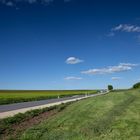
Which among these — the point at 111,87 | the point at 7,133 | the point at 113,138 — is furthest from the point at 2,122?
the point at 111,87

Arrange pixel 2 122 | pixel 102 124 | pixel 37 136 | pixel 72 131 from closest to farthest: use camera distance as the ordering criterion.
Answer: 1. pixel 37 136
2. pixel 72 131
3. pixel 102 124
4. pixel 2 122

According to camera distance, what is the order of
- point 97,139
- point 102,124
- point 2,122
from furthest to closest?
1. point 2,122
2. point 102,124
3. point 97,139

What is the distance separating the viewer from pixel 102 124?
48.7ft

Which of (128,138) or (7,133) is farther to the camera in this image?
(7,133)

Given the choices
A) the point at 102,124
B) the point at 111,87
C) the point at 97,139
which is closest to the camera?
the point at 97,139

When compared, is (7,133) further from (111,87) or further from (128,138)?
(111,87)

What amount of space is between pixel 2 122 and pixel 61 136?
668 cm

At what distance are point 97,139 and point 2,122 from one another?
26.9 feet

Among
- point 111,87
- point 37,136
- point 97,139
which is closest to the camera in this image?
point 97,139

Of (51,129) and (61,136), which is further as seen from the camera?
(51,129)

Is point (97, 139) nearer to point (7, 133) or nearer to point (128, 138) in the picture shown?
point (128, 138)

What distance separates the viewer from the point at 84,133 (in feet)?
41.8

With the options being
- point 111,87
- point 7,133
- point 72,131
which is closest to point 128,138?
point 72,131

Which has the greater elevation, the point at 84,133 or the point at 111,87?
the point at 111,87
